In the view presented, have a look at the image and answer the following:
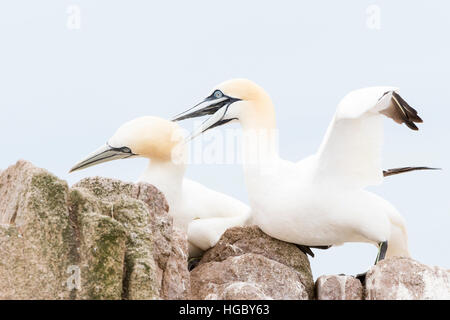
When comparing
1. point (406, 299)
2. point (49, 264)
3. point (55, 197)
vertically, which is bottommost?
point (406, 299)

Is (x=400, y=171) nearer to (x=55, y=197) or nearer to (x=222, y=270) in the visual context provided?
(x=222, y=270)

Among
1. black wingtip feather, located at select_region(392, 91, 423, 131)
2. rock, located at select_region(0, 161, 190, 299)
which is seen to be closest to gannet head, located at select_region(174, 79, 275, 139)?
black wingtip feather, located at select_region(392, 91, 423, 131)

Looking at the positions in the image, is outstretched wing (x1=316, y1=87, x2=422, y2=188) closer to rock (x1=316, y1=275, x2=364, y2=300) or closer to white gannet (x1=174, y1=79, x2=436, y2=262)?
white gannet (x1=174, y1=79, x2=436, y2=262)

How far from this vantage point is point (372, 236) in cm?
955

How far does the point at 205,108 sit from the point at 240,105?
43cm

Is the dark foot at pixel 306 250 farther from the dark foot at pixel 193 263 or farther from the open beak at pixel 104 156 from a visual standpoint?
the open beak at pixel 104 156

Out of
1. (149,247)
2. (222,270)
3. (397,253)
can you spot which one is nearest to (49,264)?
(149,247)

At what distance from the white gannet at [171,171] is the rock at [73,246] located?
197 cm

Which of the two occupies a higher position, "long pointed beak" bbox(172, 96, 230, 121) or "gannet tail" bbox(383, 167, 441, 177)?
"long pointed beak" bbox(172, 96, 230, 121)

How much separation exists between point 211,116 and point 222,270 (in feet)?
6.78

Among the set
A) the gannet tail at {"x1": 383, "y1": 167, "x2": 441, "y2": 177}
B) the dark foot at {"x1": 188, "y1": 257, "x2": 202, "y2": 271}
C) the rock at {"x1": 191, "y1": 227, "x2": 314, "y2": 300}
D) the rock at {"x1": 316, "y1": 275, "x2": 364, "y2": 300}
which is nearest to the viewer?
the rock at {"x1": 316, "y1": 275, "x2": 364, "y2": 300}

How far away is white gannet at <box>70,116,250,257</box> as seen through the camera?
9.93 metres
